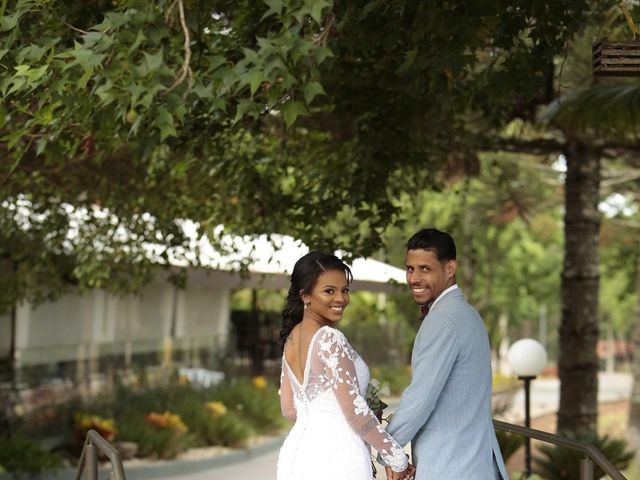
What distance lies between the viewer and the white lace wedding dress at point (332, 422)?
16.0ft

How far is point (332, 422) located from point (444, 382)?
55 cm

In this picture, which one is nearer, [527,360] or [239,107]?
[239,107]

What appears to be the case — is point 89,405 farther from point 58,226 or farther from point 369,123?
point 369,123

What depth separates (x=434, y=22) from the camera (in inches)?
266

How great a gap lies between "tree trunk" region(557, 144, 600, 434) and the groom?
30.5 feet

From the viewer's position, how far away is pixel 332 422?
499cm

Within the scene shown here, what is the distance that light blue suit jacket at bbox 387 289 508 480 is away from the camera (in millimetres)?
4688

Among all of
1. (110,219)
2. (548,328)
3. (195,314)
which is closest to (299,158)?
(110,219)

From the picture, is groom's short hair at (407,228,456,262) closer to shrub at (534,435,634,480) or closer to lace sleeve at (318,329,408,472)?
lace sleeve at (318,329,408,472)

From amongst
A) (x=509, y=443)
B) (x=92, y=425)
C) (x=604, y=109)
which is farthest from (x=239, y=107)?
(x=92, y=425)

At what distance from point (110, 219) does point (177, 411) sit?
23.5 feet

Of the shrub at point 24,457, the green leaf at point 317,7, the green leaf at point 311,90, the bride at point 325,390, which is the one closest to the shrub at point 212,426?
the shrub at point 24,457

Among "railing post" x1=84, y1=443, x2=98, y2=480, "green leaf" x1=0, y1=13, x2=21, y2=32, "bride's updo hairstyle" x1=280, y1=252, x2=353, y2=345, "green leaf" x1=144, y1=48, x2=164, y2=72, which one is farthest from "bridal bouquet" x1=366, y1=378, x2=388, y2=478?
"green leaf" x1=0, y1=13, x2=21, y2=32

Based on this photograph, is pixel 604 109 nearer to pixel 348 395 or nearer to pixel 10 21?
pixel 348 395
